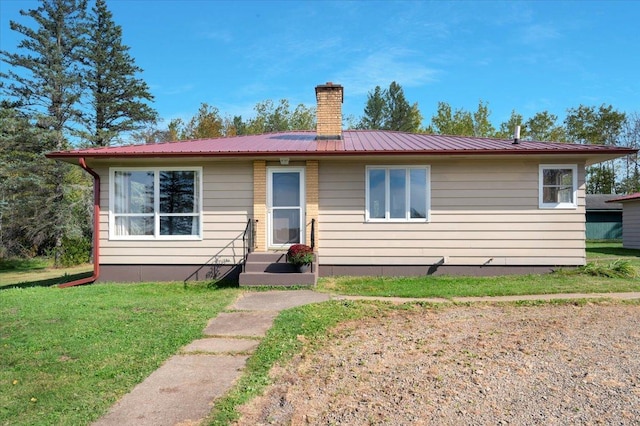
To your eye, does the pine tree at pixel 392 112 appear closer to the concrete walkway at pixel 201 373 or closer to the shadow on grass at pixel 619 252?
the shadow on grass at pixel 619 252

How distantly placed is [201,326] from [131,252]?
498cm

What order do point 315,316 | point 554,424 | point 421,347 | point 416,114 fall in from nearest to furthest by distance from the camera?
point 554,424, point 421,347, point 315,316, point 416,114

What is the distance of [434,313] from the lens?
6.34 m

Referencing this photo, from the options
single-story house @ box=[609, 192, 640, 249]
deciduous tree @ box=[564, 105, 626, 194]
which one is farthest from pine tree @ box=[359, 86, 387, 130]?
single-story house @ box=[609, 192, 640, 249]

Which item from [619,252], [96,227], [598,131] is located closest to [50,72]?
[96,227]

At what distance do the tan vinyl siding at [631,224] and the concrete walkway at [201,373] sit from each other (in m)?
15.9

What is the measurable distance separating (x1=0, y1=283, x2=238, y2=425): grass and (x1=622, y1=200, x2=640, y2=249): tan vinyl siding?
1877 centimetres

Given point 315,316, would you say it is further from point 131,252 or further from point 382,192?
point 131,252

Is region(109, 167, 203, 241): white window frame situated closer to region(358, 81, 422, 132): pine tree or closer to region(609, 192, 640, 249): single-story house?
Answer: region(609, 192, 640, 249): single-story house

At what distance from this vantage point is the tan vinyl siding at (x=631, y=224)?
18688 millimetres

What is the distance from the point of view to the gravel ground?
10.1 feet

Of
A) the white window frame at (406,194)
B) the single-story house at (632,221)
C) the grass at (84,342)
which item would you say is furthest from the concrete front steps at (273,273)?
the single-story house at (632,221)

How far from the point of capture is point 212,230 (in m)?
9.77

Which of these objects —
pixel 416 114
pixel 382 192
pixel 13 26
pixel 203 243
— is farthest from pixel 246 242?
pixel 416 114
